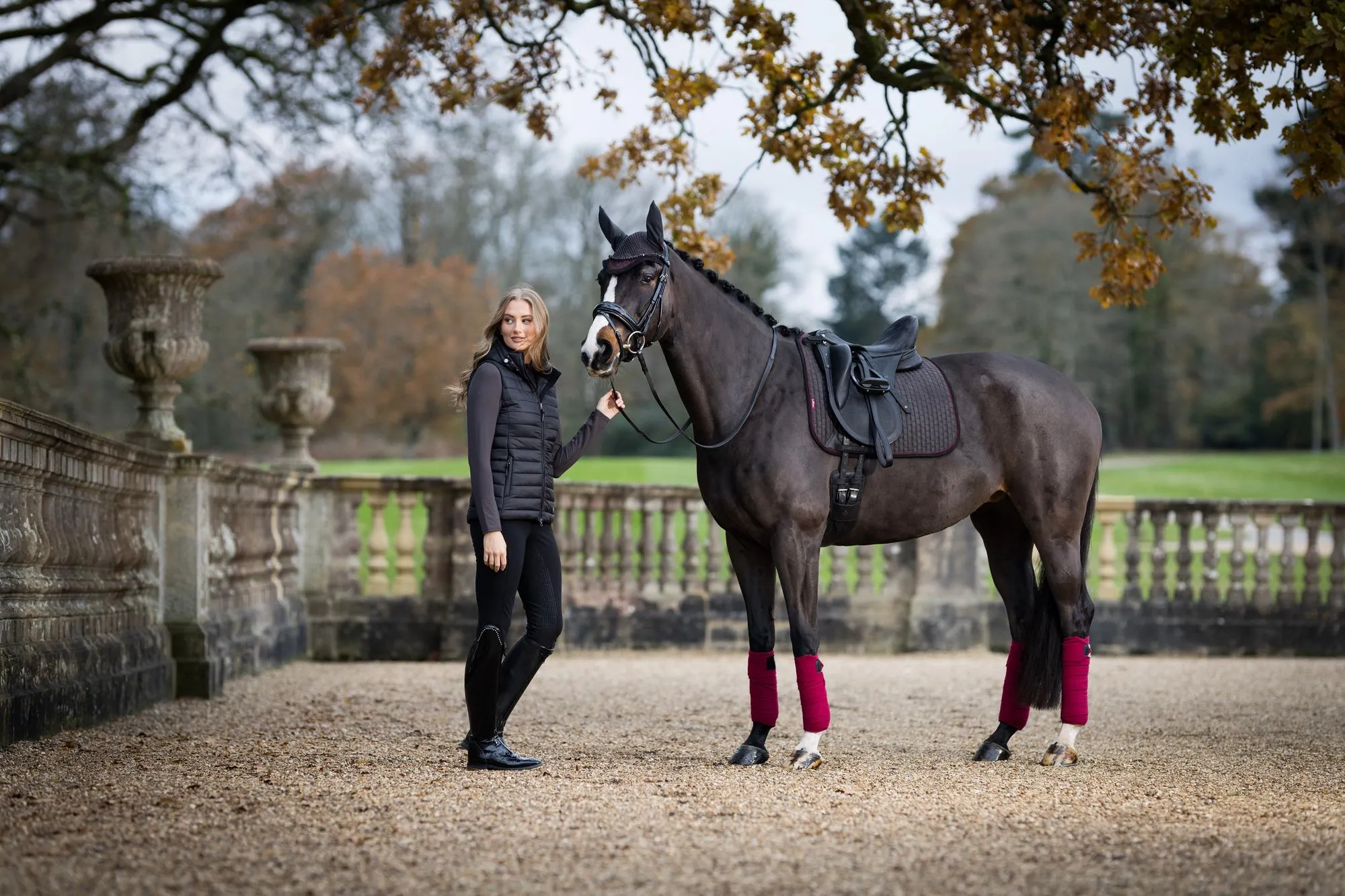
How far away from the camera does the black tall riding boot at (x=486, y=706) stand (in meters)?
5.66

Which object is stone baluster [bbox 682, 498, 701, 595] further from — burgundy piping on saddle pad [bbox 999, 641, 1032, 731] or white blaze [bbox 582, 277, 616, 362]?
white blaze [bbox 582, 277, 616, 362]

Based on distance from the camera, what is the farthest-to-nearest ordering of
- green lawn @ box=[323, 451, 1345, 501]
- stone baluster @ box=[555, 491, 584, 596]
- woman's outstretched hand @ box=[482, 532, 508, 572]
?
green lawn @ box=[323, 451, 1345, 501] → stone baluster @ box=[555, 491, 584, 596] → woman's outstretched hand @ box=[482, 532, 508, 572]

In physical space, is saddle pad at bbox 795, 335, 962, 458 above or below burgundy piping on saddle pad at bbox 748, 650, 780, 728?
above

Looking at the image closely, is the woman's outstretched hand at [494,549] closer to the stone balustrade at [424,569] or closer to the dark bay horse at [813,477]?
the dark bay horse at [813,477]

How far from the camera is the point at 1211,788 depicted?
5.41 m

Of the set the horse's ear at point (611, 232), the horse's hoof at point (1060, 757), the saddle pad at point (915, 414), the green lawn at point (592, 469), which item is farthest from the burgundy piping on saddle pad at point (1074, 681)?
the green lawn at point (592, 469)

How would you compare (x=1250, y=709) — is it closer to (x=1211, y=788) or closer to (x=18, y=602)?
(x=1211, y=788)

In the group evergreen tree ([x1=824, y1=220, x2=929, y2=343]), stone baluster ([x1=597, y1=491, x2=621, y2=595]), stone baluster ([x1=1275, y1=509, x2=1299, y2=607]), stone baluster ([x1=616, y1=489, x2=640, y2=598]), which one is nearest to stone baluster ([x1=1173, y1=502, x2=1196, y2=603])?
stone baluster ([x1=1275, y1=509, x2=1299, y2=607])

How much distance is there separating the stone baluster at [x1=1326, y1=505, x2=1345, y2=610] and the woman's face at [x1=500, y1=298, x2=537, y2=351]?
871 centimetres

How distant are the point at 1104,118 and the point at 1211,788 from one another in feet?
106

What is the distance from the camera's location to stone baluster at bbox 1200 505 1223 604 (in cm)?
1212

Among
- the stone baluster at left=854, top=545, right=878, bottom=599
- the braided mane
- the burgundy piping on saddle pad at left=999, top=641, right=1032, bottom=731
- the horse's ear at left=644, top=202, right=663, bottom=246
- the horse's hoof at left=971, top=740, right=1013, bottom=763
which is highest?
the horse's ear at left=644, top=202, right=663, bottom=246

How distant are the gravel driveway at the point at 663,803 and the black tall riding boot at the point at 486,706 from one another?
5.1 inches

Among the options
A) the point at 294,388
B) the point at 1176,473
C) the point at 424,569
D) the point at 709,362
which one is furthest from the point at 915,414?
the point at 1176,473
